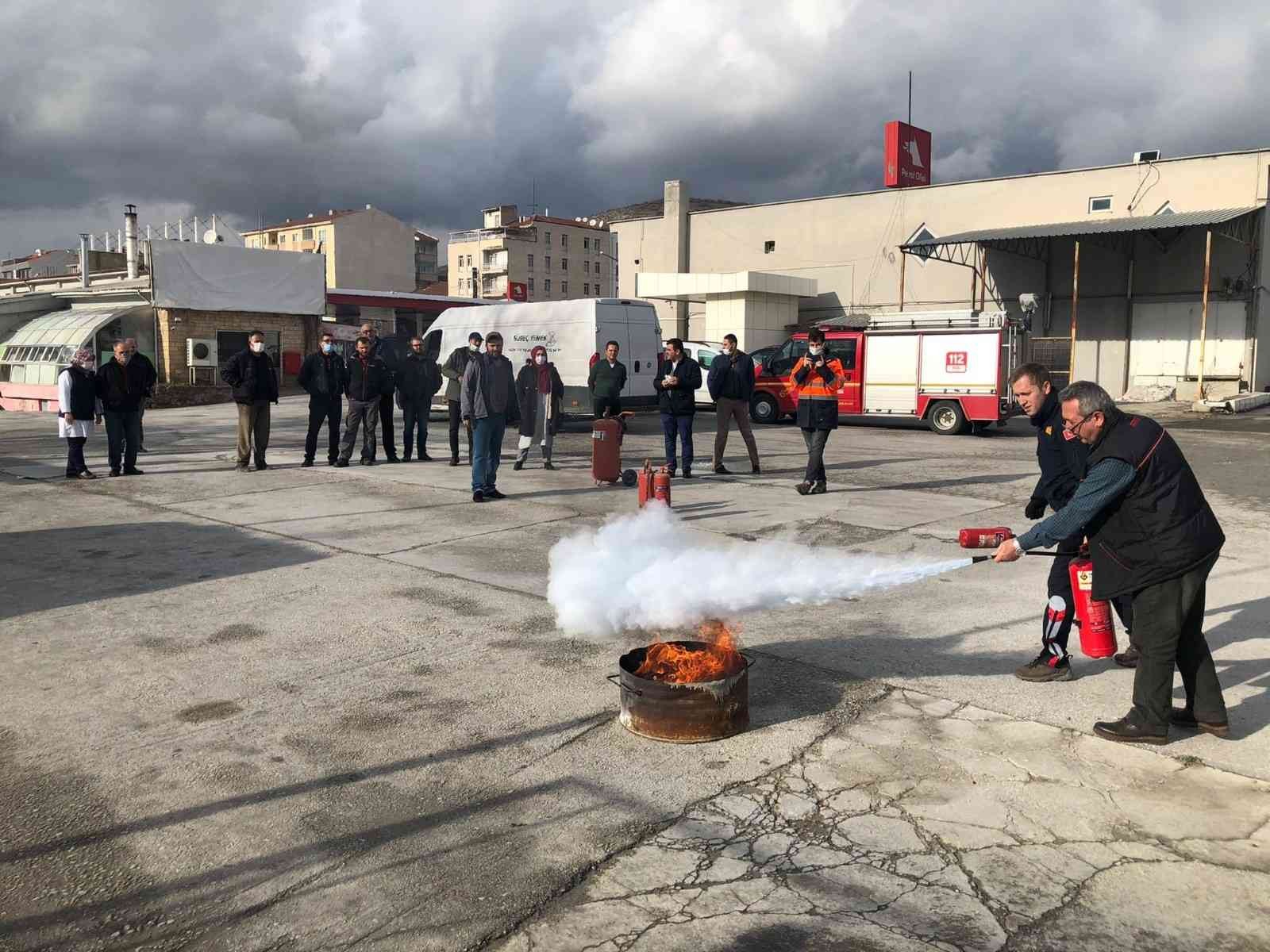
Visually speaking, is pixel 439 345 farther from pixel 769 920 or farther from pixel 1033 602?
pixel 769 920

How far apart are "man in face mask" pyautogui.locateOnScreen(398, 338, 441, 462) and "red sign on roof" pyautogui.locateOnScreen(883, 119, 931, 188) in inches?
1103

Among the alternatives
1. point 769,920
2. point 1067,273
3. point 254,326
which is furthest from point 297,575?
point 1067,273

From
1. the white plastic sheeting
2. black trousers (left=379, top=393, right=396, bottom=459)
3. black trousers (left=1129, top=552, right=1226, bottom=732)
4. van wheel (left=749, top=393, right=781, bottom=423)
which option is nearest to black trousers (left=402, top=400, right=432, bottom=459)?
black trousers (left=379, top=393, right=396, bottom=459)

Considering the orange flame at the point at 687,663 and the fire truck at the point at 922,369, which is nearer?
the orange flame at the point at 687,663

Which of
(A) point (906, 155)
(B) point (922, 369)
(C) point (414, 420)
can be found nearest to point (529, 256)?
(A) point (906, 155)

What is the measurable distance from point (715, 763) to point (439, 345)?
61.0 feet

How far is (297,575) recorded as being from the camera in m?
7.69

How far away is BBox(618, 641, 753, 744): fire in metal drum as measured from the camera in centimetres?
443

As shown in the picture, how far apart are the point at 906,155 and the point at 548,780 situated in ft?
126

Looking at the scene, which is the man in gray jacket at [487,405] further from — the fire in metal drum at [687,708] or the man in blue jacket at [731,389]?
the fire in metal drum at [687,708]

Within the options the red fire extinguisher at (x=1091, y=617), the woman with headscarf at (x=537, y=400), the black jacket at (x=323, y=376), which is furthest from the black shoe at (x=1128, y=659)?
the black jacket at (x=323, y=376)

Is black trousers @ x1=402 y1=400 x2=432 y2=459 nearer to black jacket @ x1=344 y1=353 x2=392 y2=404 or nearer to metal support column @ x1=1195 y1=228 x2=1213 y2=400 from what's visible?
black jacket @ x1=344 y1=353 x2=392 y2=404

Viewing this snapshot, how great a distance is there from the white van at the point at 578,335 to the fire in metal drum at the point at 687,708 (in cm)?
1429

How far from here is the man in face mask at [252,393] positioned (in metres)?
13.1
